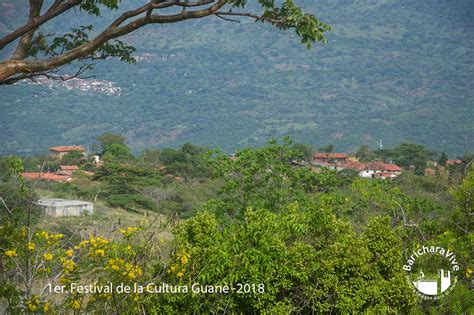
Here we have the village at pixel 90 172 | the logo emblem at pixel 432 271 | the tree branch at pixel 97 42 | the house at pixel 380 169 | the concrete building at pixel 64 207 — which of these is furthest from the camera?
the house at pixel 380 169

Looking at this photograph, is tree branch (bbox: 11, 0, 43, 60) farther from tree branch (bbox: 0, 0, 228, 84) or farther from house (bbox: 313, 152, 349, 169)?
house (bbox: 313, 152, 349, 169)

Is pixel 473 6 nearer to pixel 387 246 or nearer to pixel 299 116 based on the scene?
pixel 299 116

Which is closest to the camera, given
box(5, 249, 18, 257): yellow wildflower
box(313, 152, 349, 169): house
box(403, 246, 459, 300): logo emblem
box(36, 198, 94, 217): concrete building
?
box(5, 249, 18, 257): yellow wildflower

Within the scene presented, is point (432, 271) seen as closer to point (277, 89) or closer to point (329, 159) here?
point (329, 159)

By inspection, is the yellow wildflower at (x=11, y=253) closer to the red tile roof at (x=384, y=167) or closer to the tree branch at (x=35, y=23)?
the tree branch at (x=35, y=23)

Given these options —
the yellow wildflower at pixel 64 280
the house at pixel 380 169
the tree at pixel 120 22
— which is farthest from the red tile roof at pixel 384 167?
the yellow wildflower at pixel 64 280

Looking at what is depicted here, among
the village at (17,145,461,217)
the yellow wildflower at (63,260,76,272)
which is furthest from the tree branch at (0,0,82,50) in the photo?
the village at (17,145,461,217)

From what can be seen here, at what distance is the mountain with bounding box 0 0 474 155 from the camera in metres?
92.6

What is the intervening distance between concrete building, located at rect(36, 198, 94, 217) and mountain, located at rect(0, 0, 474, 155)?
2029 inches

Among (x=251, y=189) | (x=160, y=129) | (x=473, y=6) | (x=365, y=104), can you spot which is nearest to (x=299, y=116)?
(x=365, y=104)

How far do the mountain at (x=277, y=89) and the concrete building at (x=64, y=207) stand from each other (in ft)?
169

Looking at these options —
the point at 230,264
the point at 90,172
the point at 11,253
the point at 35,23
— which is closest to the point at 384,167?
the point at 90,172

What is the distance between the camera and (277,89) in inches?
4596

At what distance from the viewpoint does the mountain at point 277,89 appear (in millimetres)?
92625
